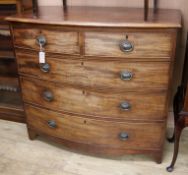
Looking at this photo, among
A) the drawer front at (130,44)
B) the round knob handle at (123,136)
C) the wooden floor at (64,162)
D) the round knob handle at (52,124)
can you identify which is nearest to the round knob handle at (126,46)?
the drawer front at (130,44)

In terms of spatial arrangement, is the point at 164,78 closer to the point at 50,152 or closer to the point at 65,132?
the point at 65,132

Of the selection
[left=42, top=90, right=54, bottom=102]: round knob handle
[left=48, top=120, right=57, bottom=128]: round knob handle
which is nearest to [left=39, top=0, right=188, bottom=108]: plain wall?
[left=42, top=90, right=54, bottom=102]: round knob handle

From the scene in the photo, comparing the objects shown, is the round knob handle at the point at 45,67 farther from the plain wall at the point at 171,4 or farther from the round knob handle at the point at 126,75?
the plain wall at the point at 171,4

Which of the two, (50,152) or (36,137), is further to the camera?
(36,137)

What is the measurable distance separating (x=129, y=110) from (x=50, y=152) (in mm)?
731

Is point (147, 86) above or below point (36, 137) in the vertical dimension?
above

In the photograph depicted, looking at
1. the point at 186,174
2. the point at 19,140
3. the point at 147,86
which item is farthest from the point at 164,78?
the point at 19,140

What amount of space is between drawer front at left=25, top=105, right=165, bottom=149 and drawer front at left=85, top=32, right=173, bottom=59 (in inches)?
18.0

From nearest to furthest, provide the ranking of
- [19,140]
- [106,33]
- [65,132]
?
1. [106,33]
2. [65,132]
3. [19,140]

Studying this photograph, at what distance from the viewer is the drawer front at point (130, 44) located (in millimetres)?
1358

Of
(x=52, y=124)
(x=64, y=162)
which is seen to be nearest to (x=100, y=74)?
(x=52, y=124)

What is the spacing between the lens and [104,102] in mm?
1575

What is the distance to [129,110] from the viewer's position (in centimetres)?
157

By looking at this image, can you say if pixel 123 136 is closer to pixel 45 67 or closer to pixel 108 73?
pixel 108 73
